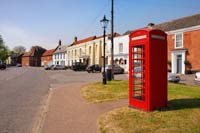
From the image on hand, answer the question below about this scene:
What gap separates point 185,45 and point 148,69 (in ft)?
96.2

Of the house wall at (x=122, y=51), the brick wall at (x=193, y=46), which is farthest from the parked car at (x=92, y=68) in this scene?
the brick wall at (x=193, y=46)

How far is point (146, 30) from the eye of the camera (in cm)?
931

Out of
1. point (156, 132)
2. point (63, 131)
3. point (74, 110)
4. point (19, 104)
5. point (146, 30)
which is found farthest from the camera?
point (19, 104)

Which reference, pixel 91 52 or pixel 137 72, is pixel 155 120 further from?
pixel 91 52

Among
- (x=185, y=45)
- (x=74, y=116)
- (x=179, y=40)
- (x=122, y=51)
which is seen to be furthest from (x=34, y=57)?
(x=74, y=116)

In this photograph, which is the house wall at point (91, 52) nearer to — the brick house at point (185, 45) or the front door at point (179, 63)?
the brick house at point (185, 45)

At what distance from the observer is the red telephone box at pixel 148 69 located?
9.25m

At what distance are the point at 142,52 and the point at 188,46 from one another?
1126 inches

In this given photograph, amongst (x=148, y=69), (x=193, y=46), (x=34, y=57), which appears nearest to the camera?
(x=148, y=69)

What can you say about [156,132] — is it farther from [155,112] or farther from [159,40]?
[159,40]

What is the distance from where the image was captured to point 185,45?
3697cm

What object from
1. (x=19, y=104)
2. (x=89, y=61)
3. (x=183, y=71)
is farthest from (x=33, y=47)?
(x=19, y=104)

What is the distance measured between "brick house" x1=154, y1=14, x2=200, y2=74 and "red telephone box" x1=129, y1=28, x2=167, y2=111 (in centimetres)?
2665

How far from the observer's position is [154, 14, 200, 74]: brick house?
116 feet
